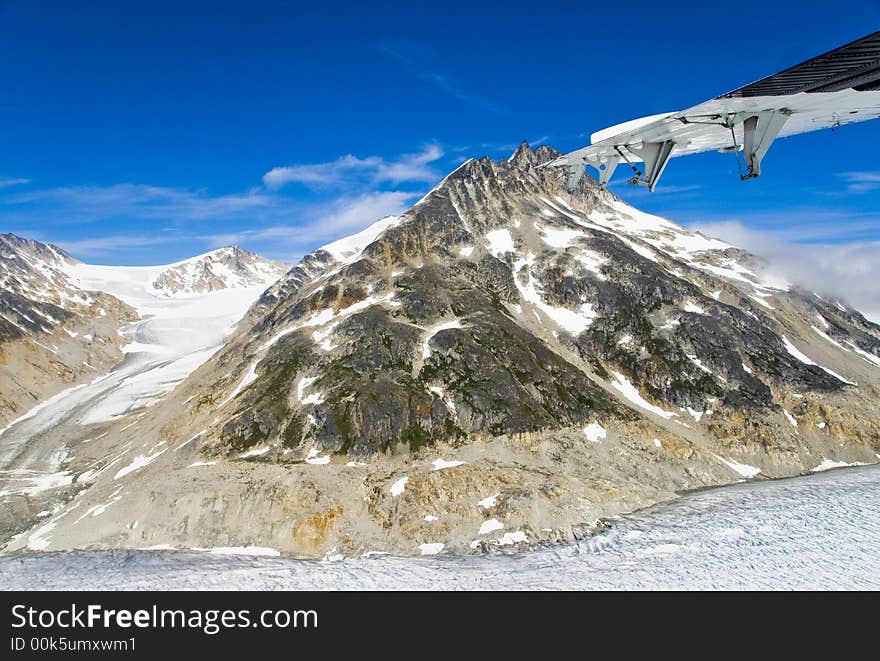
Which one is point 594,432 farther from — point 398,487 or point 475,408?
point 398,487

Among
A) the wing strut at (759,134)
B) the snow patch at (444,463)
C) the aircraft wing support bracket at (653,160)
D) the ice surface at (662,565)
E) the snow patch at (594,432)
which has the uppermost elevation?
the aircraft wing support bracket at (653,160)

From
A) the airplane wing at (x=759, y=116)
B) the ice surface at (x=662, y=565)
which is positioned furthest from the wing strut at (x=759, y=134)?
the ice surface at (x=662, y=565)

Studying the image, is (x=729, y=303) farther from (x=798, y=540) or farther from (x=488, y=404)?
(x=798, y=540)

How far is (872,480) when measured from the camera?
178 ft

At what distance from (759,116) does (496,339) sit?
7710 centimetres

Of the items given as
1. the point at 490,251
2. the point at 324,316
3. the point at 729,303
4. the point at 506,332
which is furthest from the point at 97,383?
the point at 729,303

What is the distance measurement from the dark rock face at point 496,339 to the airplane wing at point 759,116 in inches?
2158

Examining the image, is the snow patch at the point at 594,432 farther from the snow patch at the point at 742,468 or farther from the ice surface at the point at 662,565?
the ice surface at the point at 662,565

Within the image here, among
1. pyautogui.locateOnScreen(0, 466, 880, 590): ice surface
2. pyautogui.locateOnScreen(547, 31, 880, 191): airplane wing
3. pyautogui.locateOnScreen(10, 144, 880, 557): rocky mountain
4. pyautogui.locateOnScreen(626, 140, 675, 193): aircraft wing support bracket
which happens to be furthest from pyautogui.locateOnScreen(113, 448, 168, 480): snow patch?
pyautogui.locateOnScreen(626, 140, 675, 193): aircraft wing support bracket

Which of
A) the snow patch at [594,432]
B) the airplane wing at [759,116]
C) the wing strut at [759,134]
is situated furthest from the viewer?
the snow patch at [594,432]

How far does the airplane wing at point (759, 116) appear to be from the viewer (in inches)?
485

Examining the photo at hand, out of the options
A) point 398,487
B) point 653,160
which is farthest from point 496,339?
point 653,160

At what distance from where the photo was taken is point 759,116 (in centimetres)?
1800
